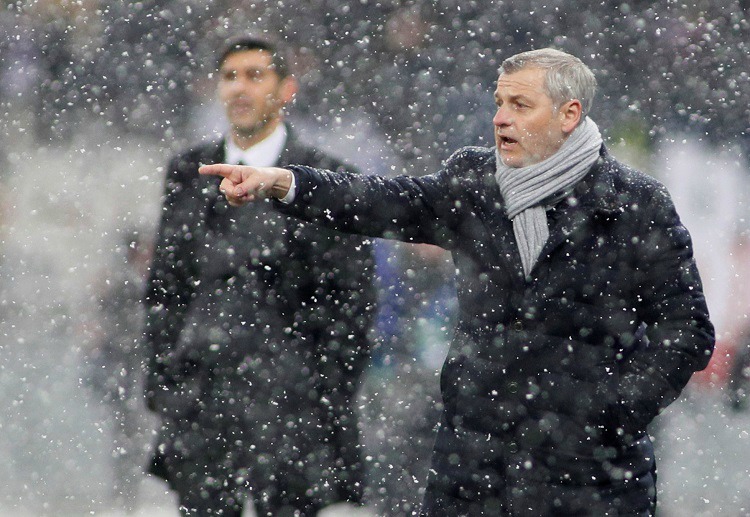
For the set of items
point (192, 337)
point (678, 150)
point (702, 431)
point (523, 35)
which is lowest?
point (192, 337)

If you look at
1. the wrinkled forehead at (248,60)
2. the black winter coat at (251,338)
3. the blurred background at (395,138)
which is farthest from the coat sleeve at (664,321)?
the blurred background at (395,138)

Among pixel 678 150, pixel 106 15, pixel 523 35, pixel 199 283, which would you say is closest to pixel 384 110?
pixel 523 35

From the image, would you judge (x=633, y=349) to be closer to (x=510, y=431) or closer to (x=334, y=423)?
(x=510, y=431)

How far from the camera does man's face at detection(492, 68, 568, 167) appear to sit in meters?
2.28

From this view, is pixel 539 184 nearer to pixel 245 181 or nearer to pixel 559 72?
pixel 559 72

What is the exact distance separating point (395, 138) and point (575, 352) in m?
2.60

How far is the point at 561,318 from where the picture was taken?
2275 mm

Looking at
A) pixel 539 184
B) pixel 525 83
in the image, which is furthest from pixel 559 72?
pixel 539 184

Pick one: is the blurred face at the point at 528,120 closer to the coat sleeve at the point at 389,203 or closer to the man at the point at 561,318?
the man at the point at 561,318

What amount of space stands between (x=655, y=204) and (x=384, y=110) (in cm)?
266

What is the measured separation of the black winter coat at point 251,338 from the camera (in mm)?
3076

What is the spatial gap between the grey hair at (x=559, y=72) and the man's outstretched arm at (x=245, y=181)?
524mm

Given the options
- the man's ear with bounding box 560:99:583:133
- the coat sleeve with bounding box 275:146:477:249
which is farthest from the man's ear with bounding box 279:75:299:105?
the man's ear with bounding box 560:99:583:133

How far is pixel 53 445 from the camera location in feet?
16.0
